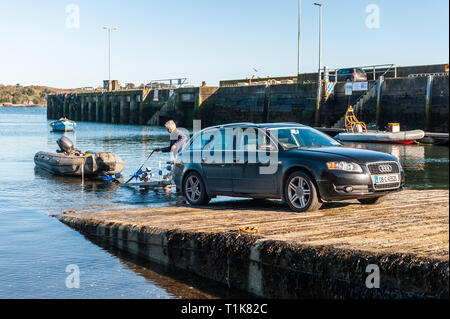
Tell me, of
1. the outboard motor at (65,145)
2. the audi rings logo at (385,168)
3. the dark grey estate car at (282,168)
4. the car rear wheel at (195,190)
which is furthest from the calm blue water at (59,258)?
the outboard motor at (65,145)

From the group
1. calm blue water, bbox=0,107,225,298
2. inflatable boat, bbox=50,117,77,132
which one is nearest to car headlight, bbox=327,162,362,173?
calm blue water, bbox=0,107,225,298

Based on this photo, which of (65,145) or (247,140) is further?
(65,145)

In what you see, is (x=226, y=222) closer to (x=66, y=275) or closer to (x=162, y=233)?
(x=162, y=233)

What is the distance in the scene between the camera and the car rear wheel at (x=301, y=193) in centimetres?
898

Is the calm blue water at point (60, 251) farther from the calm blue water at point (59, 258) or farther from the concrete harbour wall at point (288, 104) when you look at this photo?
the concrete harbour wall at point (288, 104)

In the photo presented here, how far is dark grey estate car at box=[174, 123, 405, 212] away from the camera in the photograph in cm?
887

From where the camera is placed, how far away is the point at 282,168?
30.8ft

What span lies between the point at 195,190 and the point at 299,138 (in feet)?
7.65

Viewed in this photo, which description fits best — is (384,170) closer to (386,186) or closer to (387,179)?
(387,179)

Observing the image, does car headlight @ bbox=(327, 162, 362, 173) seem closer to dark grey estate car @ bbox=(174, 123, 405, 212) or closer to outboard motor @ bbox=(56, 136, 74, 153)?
dark grey estate car @ bbox=(174, 123, 405, 212)

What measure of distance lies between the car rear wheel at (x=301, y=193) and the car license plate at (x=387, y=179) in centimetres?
96

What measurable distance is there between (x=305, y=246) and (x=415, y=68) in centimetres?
5058

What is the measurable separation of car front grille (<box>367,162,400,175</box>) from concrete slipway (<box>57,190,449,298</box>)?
1.83ft

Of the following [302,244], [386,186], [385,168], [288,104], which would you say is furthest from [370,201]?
[288,104]
